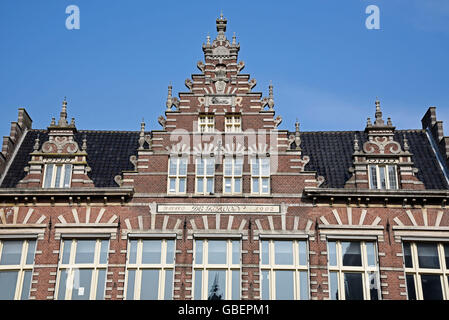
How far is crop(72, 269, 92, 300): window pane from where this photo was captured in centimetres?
2295

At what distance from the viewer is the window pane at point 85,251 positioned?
23.5 m

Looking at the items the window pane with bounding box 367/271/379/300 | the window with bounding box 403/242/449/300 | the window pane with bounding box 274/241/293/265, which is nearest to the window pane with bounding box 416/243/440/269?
the window with bounding box 403/242/449/300

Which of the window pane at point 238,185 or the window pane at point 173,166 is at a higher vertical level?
the window pane at point 173,166

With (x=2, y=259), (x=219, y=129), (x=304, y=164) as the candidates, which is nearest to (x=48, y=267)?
(x=2, y=259)

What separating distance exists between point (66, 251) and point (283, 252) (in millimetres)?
8060

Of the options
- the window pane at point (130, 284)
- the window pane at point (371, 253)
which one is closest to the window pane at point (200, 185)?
the window pane at point (130, 284)

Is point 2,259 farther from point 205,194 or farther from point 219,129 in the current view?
point 219,129

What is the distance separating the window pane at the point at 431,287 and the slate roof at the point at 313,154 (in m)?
4.15

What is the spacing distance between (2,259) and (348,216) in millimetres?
13038

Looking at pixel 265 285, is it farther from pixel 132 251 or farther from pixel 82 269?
pixel 82 269

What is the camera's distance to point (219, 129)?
2559cm

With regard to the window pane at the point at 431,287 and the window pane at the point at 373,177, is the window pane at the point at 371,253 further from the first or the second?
the window pane at the point at 373,177

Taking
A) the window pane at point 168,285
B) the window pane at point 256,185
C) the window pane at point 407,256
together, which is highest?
the window pane at point 256,185

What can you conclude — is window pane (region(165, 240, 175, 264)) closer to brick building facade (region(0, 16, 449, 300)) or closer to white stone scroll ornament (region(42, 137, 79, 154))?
brick building facade (region(0, 16, 449, 300))
